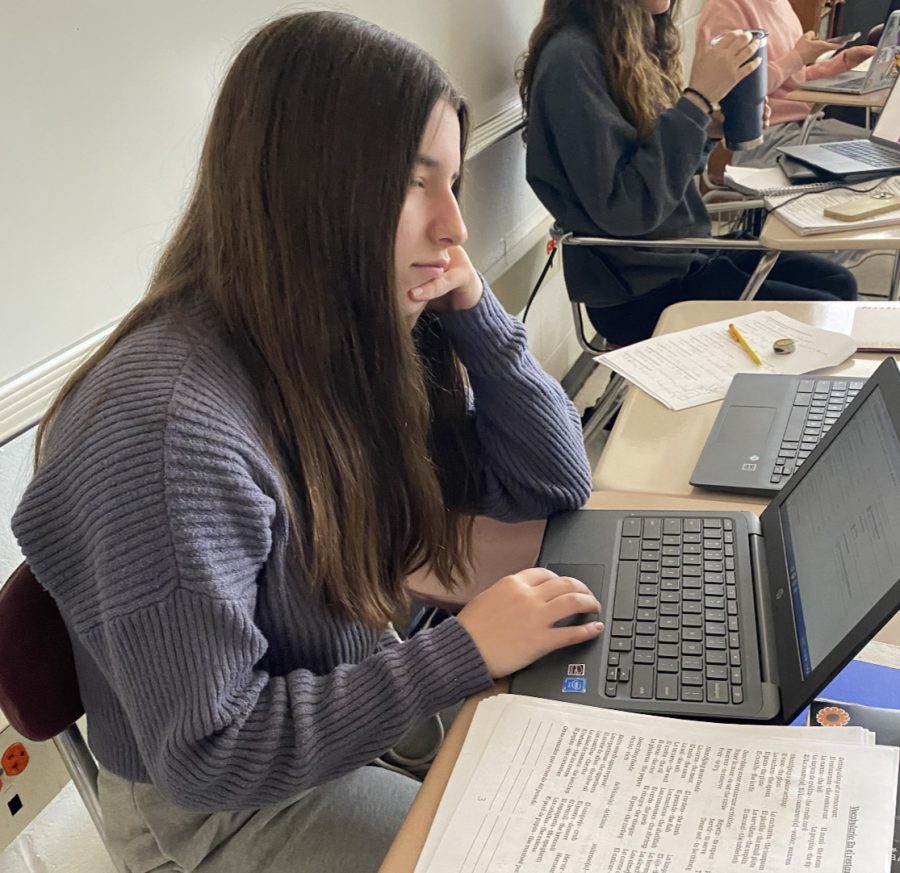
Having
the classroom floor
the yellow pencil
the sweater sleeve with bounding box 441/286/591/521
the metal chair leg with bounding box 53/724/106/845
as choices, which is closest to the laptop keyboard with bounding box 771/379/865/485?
the yellow pencil

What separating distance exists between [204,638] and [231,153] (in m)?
0.40

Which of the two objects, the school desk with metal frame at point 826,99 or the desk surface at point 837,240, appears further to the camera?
the school desk with metal frame at point 826,99

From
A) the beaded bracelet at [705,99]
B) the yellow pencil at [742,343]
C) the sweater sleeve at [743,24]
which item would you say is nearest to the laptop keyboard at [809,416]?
the yellow pencil at [742,343]

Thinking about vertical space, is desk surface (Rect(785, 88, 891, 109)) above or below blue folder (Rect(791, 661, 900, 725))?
below

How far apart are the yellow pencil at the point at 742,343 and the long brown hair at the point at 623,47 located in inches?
31.5

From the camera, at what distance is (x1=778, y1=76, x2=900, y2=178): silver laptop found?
6.51 feet

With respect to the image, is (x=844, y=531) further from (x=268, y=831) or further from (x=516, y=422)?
(x=268, y=831)

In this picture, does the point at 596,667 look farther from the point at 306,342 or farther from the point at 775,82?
the point at 775,82

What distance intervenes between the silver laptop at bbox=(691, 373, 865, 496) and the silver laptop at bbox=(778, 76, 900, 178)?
1.02 metres

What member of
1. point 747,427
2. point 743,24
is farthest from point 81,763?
point 743,24

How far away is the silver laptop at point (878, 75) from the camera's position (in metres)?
2.52

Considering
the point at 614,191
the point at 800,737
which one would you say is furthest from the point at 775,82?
the point at 800,737

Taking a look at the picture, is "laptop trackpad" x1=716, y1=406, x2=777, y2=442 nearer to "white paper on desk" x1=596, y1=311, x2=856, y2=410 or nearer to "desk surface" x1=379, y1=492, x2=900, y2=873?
"white paper on desk" x1=596, y1=311, x2=856, y2=410

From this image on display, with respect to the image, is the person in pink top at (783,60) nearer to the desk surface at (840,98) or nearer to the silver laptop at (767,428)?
the desk surface at (840,98)
